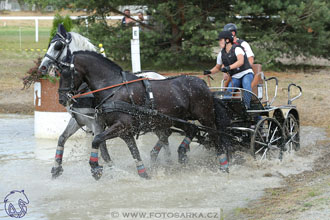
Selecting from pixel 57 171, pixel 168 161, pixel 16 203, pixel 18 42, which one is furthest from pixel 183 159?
pixel 18 42

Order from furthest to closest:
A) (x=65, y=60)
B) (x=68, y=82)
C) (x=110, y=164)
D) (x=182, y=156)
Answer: (x=182, y=156), (x=110, y=164), (x=65, y=60), (x=68, y=82)

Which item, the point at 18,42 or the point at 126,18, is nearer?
the point at 126,18

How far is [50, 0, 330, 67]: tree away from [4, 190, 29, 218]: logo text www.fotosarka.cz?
1057cm

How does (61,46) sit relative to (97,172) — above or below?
above

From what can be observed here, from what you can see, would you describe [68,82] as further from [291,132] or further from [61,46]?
[291,132]

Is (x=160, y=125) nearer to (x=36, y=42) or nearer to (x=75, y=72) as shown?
(x=75, y=72)

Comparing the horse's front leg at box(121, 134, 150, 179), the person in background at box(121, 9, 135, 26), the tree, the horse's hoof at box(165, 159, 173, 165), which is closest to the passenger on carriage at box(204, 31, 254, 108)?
the horse's hoof at box(165, 159, 173, 165)

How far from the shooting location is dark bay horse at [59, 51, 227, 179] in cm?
774

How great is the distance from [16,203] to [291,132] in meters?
4.85

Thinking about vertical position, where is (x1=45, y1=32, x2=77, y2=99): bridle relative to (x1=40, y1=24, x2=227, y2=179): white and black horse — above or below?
above

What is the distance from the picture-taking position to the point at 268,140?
9.27 metres

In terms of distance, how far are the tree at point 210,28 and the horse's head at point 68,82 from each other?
9818 millimetres

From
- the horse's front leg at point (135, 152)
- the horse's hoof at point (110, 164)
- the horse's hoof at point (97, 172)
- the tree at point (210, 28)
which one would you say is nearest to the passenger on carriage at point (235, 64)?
the horse's front leg at point (135, 152)

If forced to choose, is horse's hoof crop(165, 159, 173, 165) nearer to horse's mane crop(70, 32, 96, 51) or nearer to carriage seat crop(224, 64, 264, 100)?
carriage seat crop(224, 64, 264, 100)
